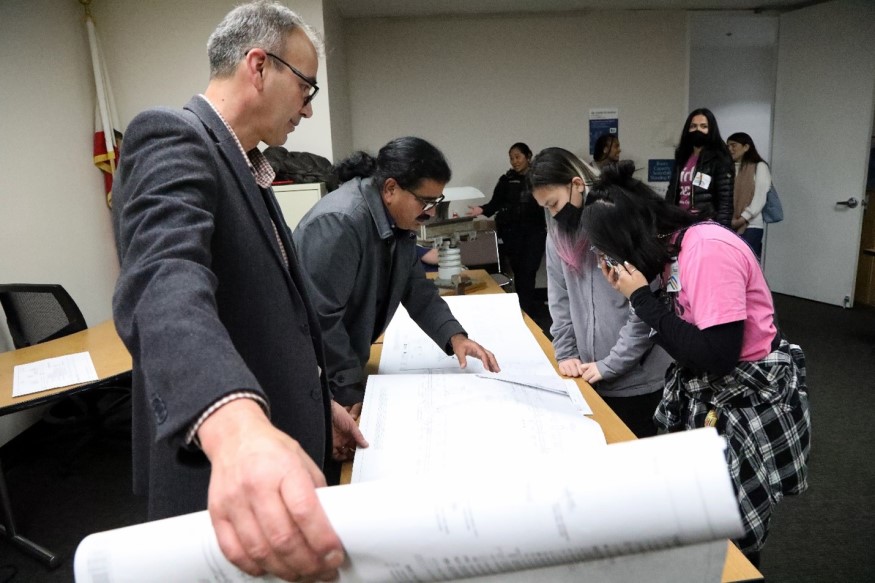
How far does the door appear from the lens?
14.9 ft

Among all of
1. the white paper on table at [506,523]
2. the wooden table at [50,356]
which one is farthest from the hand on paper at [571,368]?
the wooden table at [50,356]

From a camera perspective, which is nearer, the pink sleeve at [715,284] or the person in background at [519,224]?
the pink sleeve at [715,284]

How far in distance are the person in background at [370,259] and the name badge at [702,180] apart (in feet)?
8.45

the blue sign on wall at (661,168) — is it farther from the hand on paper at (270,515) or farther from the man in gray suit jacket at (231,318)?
the hand on paper at (270,515)

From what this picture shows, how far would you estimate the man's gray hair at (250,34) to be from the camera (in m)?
0.89

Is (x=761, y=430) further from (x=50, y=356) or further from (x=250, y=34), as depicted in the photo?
(x=50, y=356)

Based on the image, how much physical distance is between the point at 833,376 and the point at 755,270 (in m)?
2.96

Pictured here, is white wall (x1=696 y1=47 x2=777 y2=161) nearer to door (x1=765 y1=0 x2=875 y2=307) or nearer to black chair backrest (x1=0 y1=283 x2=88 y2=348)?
door (x1=765 y1=0 x2=875 y2=307)

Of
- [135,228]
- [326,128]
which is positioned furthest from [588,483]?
[326,128]

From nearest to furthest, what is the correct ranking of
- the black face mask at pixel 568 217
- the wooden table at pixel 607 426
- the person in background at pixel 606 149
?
the wooden table at pixel 607 426 < the black face mask at pixel 568 217 < the person in background at pixel 606 149

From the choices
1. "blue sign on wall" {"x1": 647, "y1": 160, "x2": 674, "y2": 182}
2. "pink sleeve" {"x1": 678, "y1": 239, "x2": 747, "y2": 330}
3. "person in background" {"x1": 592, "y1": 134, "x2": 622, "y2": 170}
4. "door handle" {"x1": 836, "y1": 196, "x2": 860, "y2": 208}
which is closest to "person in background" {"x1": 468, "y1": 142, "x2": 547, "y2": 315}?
"person in background" {"x1": 592, "y1": 134, "x2": 622, "y2": 170}

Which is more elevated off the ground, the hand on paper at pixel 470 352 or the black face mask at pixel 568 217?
the black face mask at pixel 568 217

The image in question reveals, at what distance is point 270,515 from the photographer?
35cm

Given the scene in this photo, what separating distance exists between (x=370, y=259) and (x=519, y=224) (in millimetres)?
3756
